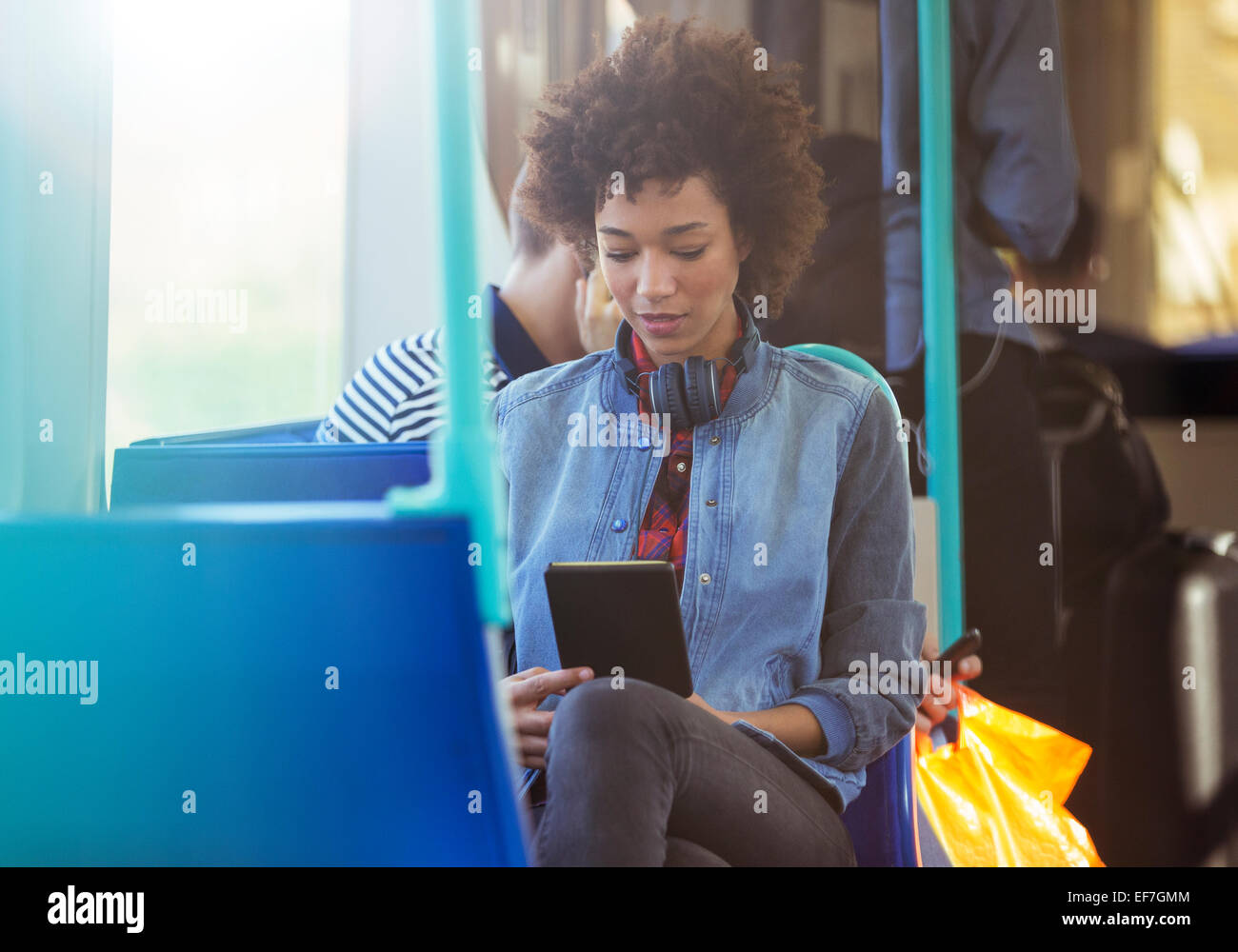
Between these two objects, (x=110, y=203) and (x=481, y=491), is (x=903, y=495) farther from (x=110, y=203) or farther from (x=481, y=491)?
(x=110, y=203)

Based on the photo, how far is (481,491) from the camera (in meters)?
1.00

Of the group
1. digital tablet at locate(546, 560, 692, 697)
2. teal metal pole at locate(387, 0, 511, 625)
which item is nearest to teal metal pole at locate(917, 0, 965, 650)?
digital tablet at locate(546, 560, 692, 697)

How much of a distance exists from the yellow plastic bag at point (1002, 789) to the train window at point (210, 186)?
1025mm

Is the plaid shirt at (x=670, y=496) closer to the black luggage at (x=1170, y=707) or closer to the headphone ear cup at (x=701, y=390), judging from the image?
the headphone ear cup at (x=701, y=390)

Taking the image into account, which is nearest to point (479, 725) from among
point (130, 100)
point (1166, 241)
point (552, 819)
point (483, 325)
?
point (552, 819)

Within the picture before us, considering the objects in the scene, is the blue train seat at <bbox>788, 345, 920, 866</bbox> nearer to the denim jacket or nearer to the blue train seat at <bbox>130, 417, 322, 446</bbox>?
the denim jacket

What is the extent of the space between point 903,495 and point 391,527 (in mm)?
612

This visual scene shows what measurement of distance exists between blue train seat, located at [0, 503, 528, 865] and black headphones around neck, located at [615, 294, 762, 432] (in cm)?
36

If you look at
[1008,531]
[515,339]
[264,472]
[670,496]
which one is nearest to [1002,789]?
Result: [1008,531]

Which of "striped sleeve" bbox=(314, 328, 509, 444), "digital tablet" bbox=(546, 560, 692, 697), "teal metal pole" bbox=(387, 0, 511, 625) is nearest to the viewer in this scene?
"teal metal pole" bbox=(387, 0, 511, 625)

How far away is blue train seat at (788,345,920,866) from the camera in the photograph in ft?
4.01

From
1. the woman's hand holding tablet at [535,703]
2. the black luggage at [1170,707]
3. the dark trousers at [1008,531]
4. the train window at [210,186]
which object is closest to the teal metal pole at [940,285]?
the dark trousers at [1008,531]

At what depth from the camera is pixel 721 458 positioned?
4.05 feet

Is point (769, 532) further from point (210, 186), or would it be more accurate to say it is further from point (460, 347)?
point (210, 186)
